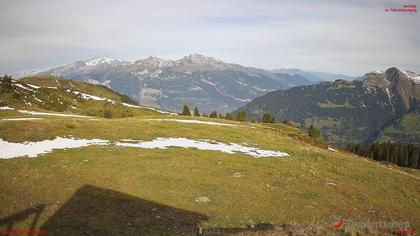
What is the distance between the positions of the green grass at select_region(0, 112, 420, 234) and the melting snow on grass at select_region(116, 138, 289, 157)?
2069mm

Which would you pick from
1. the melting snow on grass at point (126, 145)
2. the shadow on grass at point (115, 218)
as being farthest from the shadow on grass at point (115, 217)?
the melting snow on grass at point (126, 145)

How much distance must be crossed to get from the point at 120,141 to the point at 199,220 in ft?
66.8

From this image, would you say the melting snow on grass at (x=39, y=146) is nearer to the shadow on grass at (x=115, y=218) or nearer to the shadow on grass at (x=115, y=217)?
the shadow on grass at (x=115, y=217)

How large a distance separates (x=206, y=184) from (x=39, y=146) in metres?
16.8

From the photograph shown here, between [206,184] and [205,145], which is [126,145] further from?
[206,184]

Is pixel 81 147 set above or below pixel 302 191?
above

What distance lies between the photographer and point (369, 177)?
34.9 m

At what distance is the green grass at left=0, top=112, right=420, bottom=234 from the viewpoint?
2138 cm

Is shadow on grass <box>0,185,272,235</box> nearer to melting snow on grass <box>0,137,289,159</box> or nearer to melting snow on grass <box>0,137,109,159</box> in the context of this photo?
melting snow on grass <box>0,137,109,159</box>

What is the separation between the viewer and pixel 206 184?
2631cm

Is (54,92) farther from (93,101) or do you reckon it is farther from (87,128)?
(87,128)

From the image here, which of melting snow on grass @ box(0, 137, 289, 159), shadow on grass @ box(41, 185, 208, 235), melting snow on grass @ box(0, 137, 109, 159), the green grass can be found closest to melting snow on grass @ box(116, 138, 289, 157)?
melting snow on grass @ box(0, 137, 289, 159)

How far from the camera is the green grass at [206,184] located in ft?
70.1

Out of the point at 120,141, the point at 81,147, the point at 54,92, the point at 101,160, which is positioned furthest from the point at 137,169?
the point at 54,92
